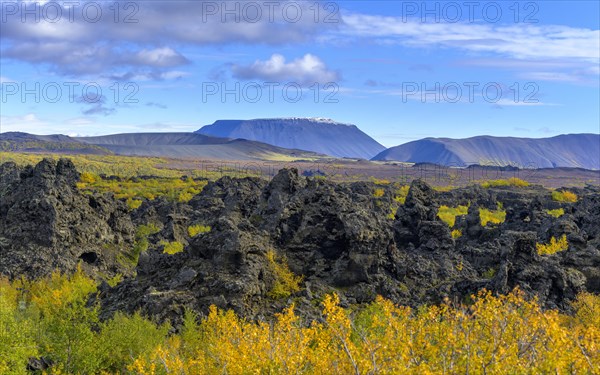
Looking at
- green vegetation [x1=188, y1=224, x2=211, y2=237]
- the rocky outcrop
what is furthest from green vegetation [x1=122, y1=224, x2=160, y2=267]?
green vegetation [x1=188, y1=224, x2=211, y2=237]

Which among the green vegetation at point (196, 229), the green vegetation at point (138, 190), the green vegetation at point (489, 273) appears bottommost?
the green vegetation at point (489, 273)

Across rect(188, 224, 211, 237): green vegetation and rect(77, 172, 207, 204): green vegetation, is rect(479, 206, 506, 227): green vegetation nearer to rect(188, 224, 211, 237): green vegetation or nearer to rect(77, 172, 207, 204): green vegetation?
rect(188, 224, 211, 237): green vegetation

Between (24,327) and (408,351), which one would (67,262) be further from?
(408,351)

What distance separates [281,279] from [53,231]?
3154 cm

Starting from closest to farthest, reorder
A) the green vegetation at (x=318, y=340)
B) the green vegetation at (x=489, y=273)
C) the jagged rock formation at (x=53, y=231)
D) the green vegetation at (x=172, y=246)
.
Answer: the green vegetation at (x=318, y=340) < the green vegetation at (x=489, y=273) < the jagged rock formation at (x=53, y=231) < the green vegetation at (x=172, y=246)

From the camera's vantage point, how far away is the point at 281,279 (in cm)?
5009

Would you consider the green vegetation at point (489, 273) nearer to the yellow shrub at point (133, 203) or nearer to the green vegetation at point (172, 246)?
the green vegetation at point (172, 246)

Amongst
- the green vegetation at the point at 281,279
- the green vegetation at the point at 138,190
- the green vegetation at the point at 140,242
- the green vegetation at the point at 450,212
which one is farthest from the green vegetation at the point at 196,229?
the green vegetation at the point at 138,190

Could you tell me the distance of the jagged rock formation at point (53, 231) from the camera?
6531 cm

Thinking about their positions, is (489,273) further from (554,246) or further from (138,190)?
(138,190)

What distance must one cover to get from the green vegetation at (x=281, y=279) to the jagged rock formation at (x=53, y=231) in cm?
2721

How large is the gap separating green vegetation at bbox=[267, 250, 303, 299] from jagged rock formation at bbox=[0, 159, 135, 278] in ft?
89.3

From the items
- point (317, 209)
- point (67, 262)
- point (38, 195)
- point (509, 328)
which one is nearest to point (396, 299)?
point (317, 209)

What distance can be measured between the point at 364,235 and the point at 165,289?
56.0ft
